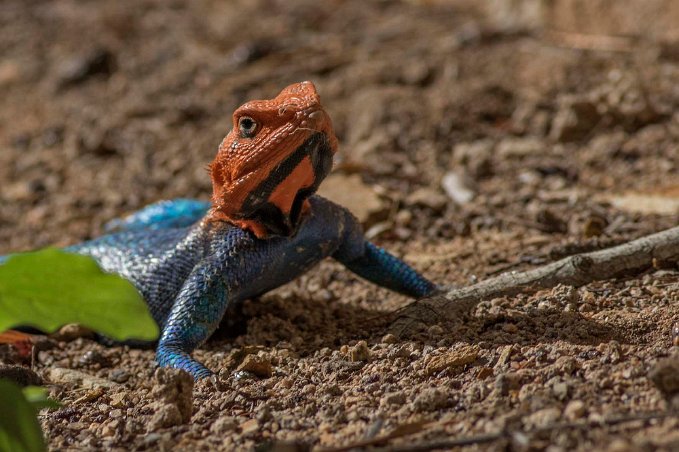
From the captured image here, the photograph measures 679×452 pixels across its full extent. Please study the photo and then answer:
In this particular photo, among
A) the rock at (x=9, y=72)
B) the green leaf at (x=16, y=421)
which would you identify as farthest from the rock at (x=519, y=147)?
the rock at (x=9, y=72)

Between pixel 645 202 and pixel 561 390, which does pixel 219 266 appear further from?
A: pixel 645 202

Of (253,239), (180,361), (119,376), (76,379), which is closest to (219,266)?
(253,239)

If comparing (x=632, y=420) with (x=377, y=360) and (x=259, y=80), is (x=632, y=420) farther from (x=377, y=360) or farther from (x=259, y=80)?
(x=259, y=80)

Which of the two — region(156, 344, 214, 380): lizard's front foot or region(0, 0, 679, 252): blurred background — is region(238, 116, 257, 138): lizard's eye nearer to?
region(156, 344, 214, 380): lizard's front foot

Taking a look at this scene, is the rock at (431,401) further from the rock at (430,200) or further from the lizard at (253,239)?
the rock at (430,200)

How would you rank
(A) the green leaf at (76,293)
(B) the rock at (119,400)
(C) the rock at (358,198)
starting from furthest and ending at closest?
(C) the rock at (358,198), (B) the rock at (119,400), (A) the green leaf at (76,293)

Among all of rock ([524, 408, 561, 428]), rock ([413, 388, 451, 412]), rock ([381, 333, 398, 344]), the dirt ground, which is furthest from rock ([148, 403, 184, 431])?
rock ([524, 408, 561, 428])

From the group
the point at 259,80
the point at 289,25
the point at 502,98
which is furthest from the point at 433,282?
the point at 289,25
